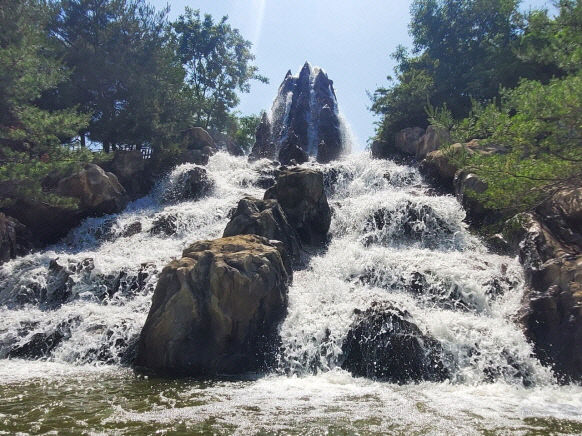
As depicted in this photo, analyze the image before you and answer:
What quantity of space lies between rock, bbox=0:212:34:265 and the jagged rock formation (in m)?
19.4

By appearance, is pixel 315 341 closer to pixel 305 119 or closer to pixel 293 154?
pixel 293 154

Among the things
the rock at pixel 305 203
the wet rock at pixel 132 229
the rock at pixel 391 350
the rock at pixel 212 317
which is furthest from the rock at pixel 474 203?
the wet rock at pixel 132 229

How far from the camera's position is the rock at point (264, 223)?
14797mm

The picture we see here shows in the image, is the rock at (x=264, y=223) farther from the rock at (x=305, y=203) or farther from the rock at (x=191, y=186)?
the rock at (x=191, y=186)

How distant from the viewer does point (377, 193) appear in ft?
70.8

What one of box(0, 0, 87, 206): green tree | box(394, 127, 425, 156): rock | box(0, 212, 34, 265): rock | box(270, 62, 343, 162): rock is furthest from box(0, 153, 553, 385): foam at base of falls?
box(270, 62, 343, 162): rock

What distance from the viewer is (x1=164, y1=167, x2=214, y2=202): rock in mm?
24094

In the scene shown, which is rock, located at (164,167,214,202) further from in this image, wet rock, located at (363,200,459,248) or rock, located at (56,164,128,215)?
wet rock, located at (363,200,459,248)

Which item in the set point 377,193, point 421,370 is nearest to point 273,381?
point 421,370

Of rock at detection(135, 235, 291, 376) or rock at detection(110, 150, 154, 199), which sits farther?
rock at detection(110, 150, 154, 199)

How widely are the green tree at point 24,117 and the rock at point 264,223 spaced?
734 cm

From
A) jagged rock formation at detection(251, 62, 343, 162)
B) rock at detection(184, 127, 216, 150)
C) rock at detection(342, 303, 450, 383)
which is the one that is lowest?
rock at detection(342, 303, 450, 383)

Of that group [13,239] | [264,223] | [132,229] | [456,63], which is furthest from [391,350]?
[456,63]

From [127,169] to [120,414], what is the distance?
70.8ft
